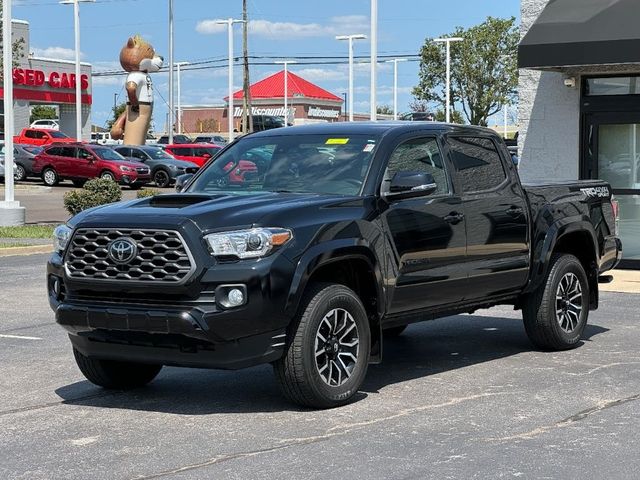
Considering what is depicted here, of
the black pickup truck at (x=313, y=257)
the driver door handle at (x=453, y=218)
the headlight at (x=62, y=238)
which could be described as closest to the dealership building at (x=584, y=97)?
the black pickup truck at (x=313, y=257)

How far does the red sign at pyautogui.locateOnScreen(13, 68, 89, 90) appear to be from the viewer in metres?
65.8

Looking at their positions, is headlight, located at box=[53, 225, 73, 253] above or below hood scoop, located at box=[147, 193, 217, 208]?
below

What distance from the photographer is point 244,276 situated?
697cm

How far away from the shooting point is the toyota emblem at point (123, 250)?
7.21 m

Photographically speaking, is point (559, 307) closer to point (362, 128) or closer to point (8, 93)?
point (362, 128)

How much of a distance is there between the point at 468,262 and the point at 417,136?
1038 millimetres

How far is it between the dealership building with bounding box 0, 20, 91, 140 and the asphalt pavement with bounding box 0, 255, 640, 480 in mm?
57130

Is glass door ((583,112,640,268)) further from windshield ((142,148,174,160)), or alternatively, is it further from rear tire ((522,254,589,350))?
windshield ((142,148,174,160))

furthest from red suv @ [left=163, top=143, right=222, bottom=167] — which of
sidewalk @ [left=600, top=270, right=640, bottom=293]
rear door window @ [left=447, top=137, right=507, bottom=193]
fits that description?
rear door window @ [left=447, top=137, right=507, bottom=193]

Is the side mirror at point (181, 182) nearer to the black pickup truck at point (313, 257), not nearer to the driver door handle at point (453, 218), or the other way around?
the black pickup truck at point (313, 257)

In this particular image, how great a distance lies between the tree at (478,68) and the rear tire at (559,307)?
5537 centimetres

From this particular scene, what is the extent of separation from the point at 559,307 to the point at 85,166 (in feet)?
118

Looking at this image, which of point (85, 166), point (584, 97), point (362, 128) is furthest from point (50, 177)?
point (362, 128)

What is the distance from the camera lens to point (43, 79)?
6806 cm
